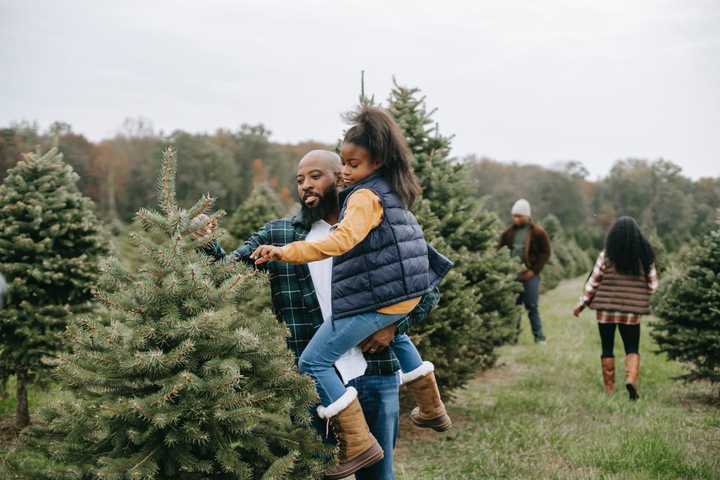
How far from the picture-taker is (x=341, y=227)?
3098mm

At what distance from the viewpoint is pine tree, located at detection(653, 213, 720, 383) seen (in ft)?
25.0

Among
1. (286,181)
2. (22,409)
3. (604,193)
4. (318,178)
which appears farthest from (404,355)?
(604,193)

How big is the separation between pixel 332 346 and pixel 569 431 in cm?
389

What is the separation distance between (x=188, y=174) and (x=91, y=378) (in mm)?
55481

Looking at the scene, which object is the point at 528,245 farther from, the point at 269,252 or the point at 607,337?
the point at 269,252

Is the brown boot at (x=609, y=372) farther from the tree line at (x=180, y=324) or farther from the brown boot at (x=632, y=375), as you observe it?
the tree line at (x=180, y=324)

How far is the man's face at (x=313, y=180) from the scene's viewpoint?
3443mm

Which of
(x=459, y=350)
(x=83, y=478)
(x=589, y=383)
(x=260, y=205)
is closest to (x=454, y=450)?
(x=459, y=350)

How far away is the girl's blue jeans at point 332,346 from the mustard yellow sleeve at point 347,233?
1.19 ft

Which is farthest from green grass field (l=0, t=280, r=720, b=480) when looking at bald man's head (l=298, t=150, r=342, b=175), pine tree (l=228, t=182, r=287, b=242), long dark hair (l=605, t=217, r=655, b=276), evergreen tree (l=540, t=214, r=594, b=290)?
evergreen tree (l=540, t=214, r=594, b=290)

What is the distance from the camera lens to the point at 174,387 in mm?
2623

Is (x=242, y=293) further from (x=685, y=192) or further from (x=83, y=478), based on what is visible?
(x=685, y=192)

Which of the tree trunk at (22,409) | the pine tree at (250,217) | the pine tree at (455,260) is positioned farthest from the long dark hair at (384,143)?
the pine tree at (250,217)

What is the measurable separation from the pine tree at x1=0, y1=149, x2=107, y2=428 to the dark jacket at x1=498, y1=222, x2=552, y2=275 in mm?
6854
